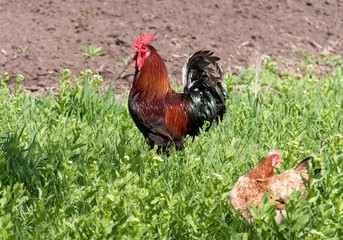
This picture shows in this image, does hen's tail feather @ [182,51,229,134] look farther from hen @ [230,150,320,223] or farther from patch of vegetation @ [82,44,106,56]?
patch of vegetation @ [82,44,106,56]

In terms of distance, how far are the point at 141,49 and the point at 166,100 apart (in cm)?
57

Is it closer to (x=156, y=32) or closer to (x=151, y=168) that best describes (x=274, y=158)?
(x=151, y=168)

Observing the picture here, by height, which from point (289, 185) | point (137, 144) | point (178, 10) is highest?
point (178, 10)

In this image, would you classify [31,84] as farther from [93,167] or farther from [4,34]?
[93,167]

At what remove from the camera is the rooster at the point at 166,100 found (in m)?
4.06

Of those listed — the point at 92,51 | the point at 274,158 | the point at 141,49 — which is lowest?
the point at 92,51

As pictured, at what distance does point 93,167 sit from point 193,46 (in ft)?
14.0

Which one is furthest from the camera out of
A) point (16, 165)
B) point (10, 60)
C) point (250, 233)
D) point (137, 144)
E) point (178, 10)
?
point (178, 10)

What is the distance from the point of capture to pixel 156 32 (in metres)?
6.97

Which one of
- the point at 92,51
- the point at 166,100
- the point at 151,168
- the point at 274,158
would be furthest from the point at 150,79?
the point at 92,51

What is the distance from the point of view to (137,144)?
4.24 m

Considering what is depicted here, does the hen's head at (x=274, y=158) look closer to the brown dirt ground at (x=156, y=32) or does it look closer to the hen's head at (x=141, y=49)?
the hen's head at (x=141, y=49)

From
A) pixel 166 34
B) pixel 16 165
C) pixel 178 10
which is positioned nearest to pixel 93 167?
pixel 16 165

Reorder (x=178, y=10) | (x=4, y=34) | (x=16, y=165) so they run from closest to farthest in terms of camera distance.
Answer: (x=16, y=165), (x=4, y=34), (x=178, y=10)
